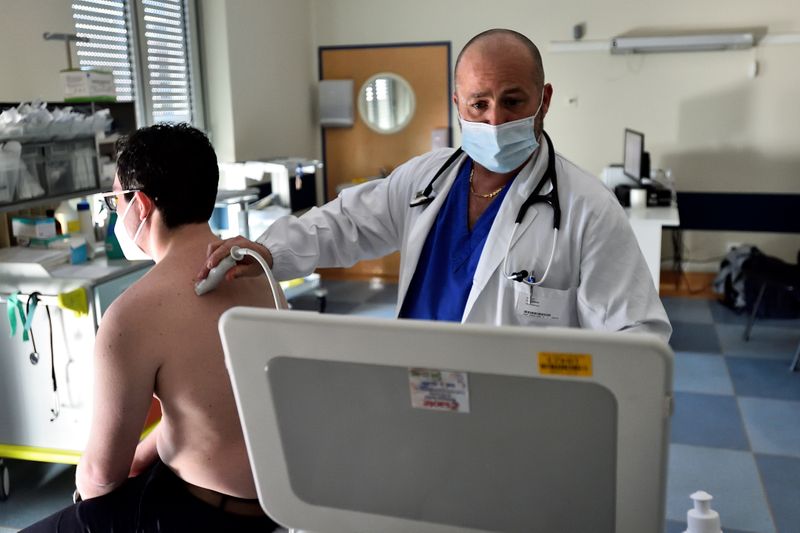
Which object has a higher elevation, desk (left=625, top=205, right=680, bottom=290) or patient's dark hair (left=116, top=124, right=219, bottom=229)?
patient's dark hair (left=116, top=124, right=219, bottom=229)

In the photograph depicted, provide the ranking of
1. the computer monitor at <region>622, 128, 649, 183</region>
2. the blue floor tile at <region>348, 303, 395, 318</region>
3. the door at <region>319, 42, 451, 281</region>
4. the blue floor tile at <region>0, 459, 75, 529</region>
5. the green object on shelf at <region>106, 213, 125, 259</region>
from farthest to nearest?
the door at <region>319, 42, 451, 281</region> < the blue floor tile at <region>348, 303, 395, 318</region> < the computer monitor at <region>622, 128, 649, 183</region> < the green object on shelf at <region>106, 213, 125, 259</region> < the blue floor tile at <region>0, 459, 75, 529</region>

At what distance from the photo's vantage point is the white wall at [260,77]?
191 inches

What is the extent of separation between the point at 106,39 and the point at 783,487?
12.0 feet

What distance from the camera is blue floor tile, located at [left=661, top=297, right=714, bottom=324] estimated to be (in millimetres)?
4941

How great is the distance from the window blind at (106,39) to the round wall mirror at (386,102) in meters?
2.22

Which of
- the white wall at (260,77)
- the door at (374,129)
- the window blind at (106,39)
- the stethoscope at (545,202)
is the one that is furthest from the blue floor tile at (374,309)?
the stethoscope at (545,202)

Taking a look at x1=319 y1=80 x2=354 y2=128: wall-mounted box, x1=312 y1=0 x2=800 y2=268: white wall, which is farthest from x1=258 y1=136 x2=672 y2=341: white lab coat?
x1=319 y1=80 x2=354 y2=128: wall-mounted box

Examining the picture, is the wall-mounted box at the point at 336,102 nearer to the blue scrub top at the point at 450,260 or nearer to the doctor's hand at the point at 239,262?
the blue scrub top at the point at 450,260

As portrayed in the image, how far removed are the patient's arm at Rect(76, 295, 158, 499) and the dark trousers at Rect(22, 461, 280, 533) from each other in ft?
0.25

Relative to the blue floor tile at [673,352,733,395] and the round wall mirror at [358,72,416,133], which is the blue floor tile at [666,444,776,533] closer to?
the blue floor tile at [673,352,733,395]

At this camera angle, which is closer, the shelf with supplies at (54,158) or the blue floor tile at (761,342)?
the shelf with supplies at (54,158)

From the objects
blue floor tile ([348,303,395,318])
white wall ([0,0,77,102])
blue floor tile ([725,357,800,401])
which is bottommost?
blue floor tile ([725,357,800,401])

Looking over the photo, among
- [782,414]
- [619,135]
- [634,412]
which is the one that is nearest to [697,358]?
[782,414]

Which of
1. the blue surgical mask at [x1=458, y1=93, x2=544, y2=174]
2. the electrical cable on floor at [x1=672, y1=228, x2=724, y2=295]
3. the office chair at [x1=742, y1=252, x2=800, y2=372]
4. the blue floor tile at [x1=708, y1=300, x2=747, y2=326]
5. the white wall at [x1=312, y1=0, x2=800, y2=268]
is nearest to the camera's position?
the blue surgical mask at [x1=458, y1=93, x2=544, y2=174]
